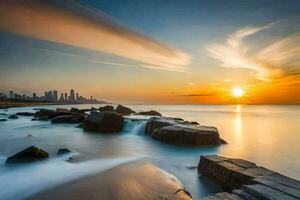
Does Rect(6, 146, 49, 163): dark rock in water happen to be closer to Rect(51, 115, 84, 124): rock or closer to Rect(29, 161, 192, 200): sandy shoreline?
Rect(29, 161, 192, 200): sandy shoreline

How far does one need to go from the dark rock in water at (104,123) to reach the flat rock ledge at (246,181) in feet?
55.1

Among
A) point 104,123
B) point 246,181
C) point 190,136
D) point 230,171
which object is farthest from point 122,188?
point 104,123

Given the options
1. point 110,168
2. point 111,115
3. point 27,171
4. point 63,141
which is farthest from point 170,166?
point 111,115

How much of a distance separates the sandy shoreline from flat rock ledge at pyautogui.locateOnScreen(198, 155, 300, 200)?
148 cm

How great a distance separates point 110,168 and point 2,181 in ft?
13.9

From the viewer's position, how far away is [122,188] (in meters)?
7.68

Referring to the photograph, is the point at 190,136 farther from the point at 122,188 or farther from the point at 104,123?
the point at 104,123

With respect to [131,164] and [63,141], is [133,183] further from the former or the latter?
[63,141]

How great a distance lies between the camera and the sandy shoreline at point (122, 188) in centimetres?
704

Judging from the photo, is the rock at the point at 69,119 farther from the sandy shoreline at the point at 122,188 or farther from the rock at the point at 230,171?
the rock at the point at 230,171

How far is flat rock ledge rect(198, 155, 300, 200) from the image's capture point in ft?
17.6

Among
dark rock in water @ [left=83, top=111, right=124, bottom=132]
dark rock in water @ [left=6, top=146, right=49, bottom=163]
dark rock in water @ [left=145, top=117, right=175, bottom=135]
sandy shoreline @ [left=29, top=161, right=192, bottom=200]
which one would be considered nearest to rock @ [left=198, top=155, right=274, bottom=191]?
sandy shoreline @ [left=29, top=161, right=192, bottom=200]

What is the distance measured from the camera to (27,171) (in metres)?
9.66

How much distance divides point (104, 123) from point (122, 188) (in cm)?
1791
